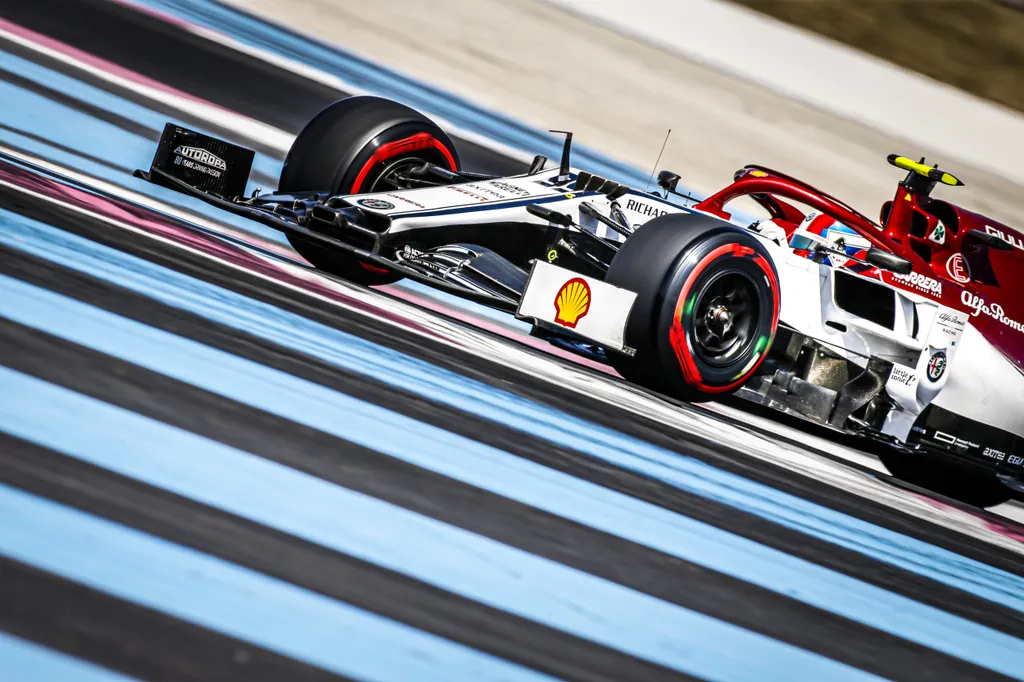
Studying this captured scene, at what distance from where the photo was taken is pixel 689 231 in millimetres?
5535

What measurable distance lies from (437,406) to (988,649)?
200 cm

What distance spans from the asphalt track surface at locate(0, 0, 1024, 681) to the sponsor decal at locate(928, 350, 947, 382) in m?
0.60

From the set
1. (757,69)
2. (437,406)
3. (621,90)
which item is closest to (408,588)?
(437,406)

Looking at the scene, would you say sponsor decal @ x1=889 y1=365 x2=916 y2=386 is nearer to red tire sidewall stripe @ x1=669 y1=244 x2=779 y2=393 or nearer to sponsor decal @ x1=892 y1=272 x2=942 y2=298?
sponsor decal @ x1=892 y1=272 x2=942 y2=298

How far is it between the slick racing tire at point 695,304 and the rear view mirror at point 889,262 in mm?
535

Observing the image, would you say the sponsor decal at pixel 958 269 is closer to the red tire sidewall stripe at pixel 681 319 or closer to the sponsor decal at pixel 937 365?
the sponsor decal at pixel 937 365

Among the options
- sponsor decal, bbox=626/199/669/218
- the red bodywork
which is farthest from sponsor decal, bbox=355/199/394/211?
the red bodywork

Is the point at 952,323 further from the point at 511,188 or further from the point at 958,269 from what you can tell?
the point at 511,188

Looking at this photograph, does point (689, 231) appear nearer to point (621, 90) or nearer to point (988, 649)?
point (988, 649)

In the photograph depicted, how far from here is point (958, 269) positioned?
696 cm

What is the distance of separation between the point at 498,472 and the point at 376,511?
0.75 metres

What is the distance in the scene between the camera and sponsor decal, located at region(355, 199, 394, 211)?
5.92 metres

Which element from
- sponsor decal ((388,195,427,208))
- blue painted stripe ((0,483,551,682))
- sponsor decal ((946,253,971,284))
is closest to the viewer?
blue painted stripe ((0,483,551,682))

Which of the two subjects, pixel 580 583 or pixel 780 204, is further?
pixel 780 204
